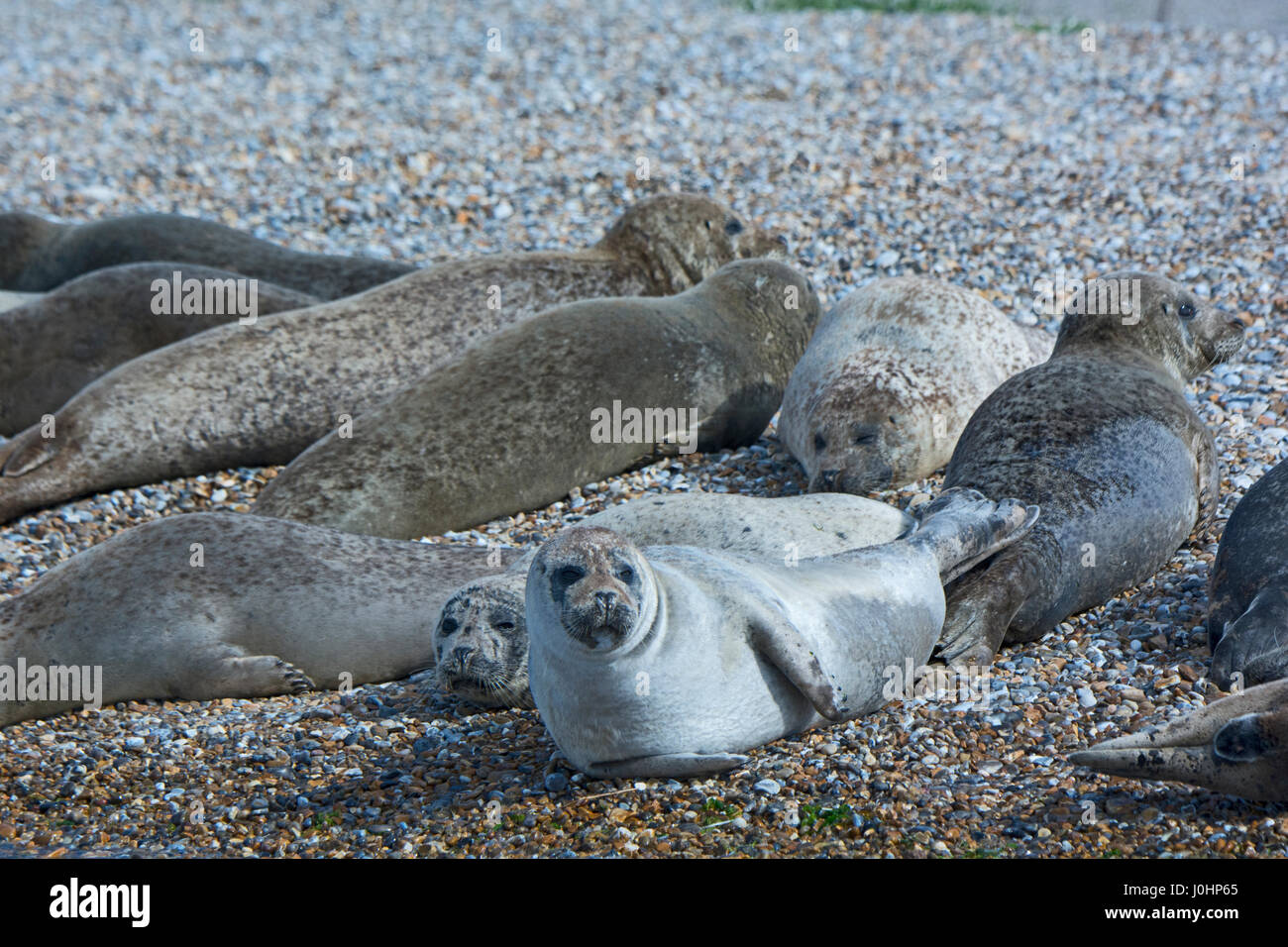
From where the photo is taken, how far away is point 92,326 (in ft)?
25.7

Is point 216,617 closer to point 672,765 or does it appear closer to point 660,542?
point 660,542

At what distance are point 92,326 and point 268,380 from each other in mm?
1422

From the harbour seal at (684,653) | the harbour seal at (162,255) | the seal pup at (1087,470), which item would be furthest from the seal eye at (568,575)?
the harbour seal at (162,255)

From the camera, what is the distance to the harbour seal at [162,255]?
28.6ft

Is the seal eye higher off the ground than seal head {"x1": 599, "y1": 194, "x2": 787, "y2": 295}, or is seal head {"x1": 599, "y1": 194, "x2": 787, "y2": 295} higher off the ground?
seal head {"x1": 599, "y1": 194, "x2": 787, "y2": 295}

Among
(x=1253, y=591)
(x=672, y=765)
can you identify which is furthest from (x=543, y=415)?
(x=1253, y=591)

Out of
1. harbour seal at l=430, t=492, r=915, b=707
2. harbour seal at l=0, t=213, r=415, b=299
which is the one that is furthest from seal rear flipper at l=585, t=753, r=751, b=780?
harbour seal at l=0, t=213, r=415, b=299

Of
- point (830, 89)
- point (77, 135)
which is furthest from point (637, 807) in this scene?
point (77, 135)

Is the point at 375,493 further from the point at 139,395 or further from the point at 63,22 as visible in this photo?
the point at 63,22

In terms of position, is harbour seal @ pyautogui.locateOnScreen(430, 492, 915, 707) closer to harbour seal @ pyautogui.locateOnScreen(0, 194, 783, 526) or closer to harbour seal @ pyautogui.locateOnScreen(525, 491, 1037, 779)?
harbour seal @ pyautogui.locateOnScreen(525, 491, 1037, 779)

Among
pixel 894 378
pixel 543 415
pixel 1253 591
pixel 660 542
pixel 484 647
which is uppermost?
pixel 894 378

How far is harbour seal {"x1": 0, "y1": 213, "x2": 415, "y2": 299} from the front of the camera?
870cm

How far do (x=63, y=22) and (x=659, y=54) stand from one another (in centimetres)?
781

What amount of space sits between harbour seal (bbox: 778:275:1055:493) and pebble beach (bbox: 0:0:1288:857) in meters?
0.25
